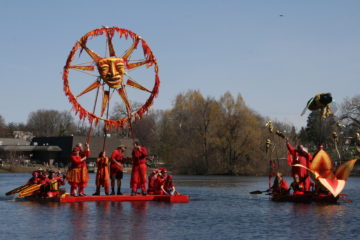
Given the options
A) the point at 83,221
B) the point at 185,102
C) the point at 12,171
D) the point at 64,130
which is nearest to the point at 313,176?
the point at 83,221

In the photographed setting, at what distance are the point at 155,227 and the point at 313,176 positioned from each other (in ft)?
36.4

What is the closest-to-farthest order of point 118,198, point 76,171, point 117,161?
point 76,171
point 118,198
point 117,161

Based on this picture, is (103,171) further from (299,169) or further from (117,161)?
(299,169)

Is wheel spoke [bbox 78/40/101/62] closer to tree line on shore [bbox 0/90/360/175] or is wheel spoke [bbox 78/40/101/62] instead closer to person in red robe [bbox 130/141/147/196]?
person in red robe [bbox 130/141/147/196]

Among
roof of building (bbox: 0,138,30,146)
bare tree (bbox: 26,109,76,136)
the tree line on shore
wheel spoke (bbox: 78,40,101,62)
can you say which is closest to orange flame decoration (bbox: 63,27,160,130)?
wheel spoke (bbox: 78,40,101,62)

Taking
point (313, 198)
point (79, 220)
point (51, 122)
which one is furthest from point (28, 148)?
point (79, 220)

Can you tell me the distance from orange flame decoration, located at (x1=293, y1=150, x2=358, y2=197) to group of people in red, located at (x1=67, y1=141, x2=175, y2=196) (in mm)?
6125

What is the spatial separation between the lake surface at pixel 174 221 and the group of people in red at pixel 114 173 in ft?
4.40

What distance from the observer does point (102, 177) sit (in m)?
26.7

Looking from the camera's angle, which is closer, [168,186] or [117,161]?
[117,161]

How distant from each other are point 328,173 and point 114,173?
9.30 meters

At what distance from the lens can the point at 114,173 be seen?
27.3 metres

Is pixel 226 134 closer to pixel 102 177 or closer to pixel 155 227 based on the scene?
pixel 102 177

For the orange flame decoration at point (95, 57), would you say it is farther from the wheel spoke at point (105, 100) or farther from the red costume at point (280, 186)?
the red costume at point (280, 186)
